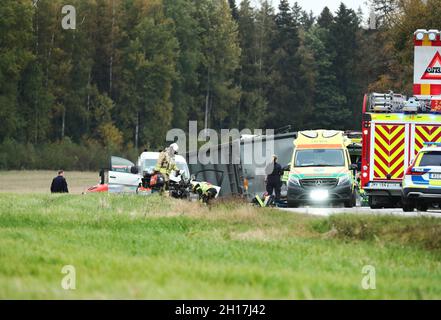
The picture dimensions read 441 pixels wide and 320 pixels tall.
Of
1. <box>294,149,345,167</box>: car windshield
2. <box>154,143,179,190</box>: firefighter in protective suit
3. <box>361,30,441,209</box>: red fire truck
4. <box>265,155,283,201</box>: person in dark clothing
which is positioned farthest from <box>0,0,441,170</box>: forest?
<box>154,143,179,190</box>: firefighter in protective suit

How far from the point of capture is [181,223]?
753 inches

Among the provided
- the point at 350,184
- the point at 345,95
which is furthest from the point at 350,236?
the point at 345,95

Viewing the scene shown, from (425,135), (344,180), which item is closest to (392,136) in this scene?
(425,135)

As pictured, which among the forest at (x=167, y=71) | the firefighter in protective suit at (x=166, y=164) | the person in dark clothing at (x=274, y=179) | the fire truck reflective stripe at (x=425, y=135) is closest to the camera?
the firefighter in protective suit at (x=166, y=164)

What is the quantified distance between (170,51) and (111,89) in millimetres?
5901

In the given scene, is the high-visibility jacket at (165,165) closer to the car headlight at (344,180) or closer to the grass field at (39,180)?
the car headlight at (344,180)

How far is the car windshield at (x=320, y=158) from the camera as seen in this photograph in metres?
33.2

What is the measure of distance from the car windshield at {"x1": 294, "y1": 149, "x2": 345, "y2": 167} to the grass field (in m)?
27.9

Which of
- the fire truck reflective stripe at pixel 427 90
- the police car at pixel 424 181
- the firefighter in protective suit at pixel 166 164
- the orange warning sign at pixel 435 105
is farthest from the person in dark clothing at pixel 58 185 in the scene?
the police car at pixel 424 181

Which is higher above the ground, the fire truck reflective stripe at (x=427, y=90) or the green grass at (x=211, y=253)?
the fire truck reflective stripe at (x=427, y=90)

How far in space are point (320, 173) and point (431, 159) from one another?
641cm

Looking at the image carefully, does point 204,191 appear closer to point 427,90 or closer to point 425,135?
point 425,135

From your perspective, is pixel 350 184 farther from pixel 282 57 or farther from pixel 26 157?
pixel 282 57
